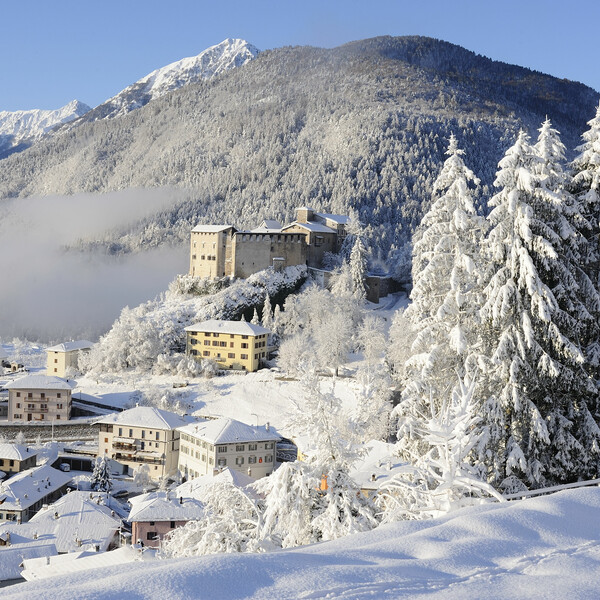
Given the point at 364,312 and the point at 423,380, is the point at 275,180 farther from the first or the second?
the point at 423,380

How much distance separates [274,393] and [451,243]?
5444cm

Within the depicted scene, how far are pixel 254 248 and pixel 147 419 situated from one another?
33995mm

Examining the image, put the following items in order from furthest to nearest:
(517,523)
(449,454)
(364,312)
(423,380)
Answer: (364,312)
(423,380)
(449,454)
(517,523)

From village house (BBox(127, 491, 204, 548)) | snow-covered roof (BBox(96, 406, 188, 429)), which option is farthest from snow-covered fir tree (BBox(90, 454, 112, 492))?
village house (BBox(127, 491, 204, 548))

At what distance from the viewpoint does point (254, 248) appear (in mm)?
94062

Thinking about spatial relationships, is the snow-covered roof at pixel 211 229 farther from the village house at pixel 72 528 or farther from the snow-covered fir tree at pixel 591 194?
the snow-covered fir tree at pixel 591 194

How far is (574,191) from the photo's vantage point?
20781mm

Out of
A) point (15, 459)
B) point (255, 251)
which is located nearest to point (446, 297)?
point (15, 459)

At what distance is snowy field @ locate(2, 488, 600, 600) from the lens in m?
6.49

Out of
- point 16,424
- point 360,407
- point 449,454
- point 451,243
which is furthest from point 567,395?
point 16,424

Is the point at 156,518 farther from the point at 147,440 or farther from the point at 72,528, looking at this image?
the point at 147,440

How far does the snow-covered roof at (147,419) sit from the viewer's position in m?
65.0

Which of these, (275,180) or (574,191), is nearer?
(574,191)

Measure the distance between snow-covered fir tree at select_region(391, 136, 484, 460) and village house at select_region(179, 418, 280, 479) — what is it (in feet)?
126
